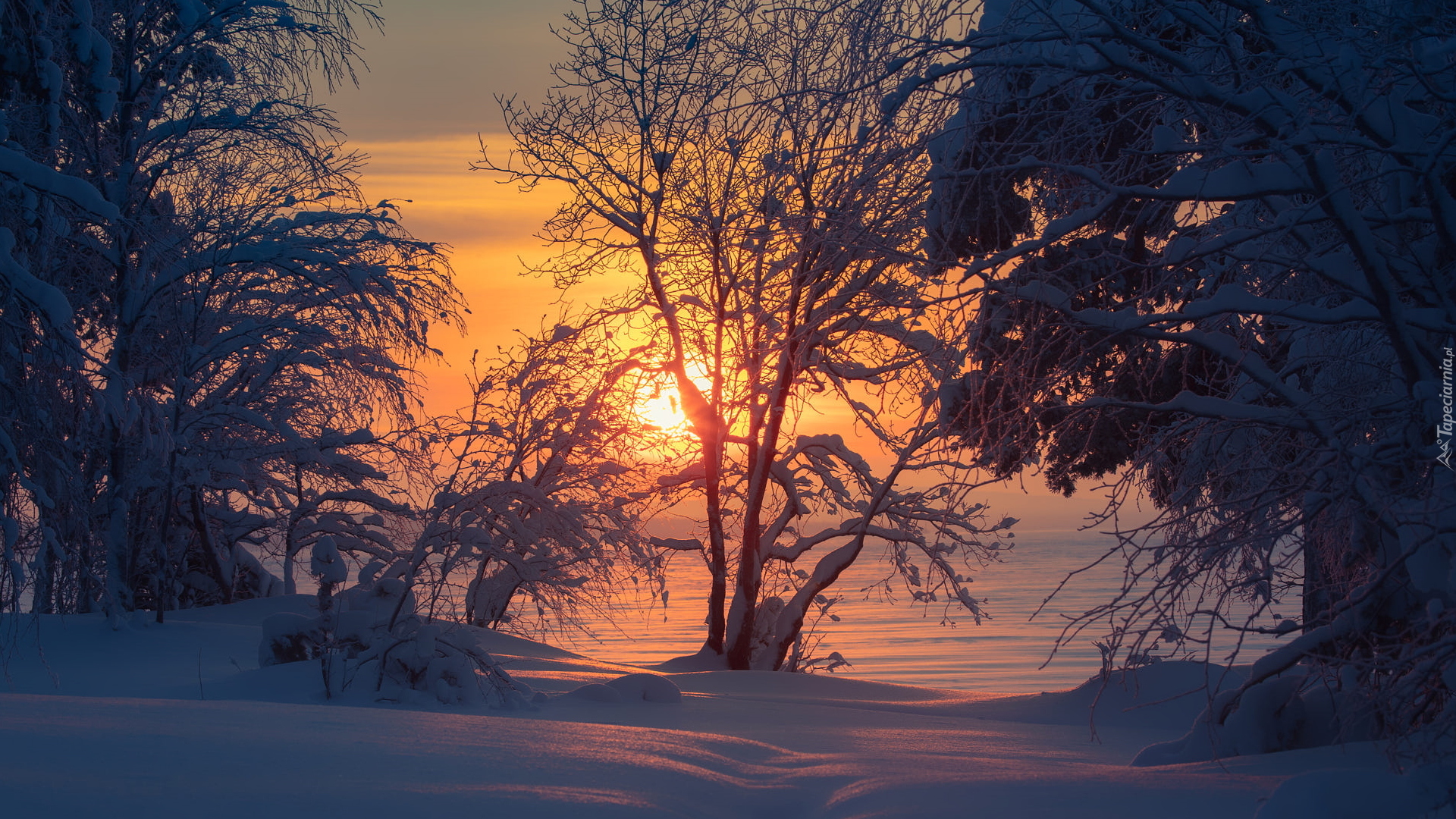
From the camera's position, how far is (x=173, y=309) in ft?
33.0

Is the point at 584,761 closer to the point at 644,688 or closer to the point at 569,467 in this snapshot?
the point at 644,688

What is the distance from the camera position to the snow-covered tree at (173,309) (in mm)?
6070

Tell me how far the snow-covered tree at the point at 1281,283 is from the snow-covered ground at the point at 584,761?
21.0 inches

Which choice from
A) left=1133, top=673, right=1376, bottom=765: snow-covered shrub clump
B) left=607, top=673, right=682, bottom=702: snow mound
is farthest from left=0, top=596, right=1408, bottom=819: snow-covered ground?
left=1133, top=673, right=1376, bottom=765: snow-covered shrub clump

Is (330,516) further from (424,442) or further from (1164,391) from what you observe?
(1164,391)

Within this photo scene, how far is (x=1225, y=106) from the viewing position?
13.7 ft

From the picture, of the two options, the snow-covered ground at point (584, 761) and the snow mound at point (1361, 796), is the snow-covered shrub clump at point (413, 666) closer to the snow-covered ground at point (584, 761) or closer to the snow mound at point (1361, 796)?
the snow-covered ground at point (584, 761)

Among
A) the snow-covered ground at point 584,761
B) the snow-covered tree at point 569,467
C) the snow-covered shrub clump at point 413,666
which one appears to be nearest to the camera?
the snow-covered ground at point 584,761

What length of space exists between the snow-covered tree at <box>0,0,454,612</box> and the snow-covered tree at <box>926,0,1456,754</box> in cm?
526

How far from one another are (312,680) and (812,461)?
8.78m

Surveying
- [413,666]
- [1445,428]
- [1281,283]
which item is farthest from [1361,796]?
[413,666]

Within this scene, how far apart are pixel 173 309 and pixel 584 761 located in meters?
7.94

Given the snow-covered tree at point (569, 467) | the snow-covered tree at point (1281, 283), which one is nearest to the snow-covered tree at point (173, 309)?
the snow-covered tree at point (569, 467)

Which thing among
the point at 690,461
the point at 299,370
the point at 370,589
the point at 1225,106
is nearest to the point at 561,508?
the point at 690,461
